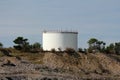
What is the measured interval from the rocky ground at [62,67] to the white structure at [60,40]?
1687 centimetres

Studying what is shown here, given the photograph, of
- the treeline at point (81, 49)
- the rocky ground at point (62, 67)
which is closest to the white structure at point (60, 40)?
the treeline at point (81, 49)

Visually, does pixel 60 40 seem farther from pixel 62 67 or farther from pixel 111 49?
pixel 62 67

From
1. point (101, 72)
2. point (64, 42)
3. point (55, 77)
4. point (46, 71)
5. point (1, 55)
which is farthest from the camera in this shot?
point (64, 42)

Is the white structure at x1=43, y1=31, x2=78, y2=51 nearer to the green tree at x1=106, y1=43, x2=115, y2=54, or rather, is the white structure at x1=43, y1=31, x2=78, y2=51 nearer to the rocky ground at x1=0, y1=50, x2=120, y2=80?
the green tree at x1=106, y1=43, x2=115, y2=54

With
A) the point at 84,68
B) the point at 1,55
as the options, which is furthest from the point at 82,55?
the point at 1,55

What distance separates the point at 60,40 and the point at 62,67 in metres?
24.0

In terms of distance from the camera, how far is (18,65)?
57.2 meters

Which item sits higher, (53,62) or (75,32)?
(75,32)

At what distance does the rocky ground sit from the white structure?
55.4ft

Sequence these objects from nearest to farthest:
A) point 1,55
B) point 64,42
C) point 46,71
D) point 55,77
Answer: point 55,77, point 46,71, point 1,55, point 64,42

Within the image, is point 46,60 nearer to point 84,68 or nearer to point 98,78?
point 84,68

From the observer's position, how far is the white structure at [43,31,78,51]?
86.4 meters

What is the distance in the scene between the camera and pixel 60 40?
284 feet

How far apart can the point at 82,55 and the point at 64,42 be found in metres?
18.0
